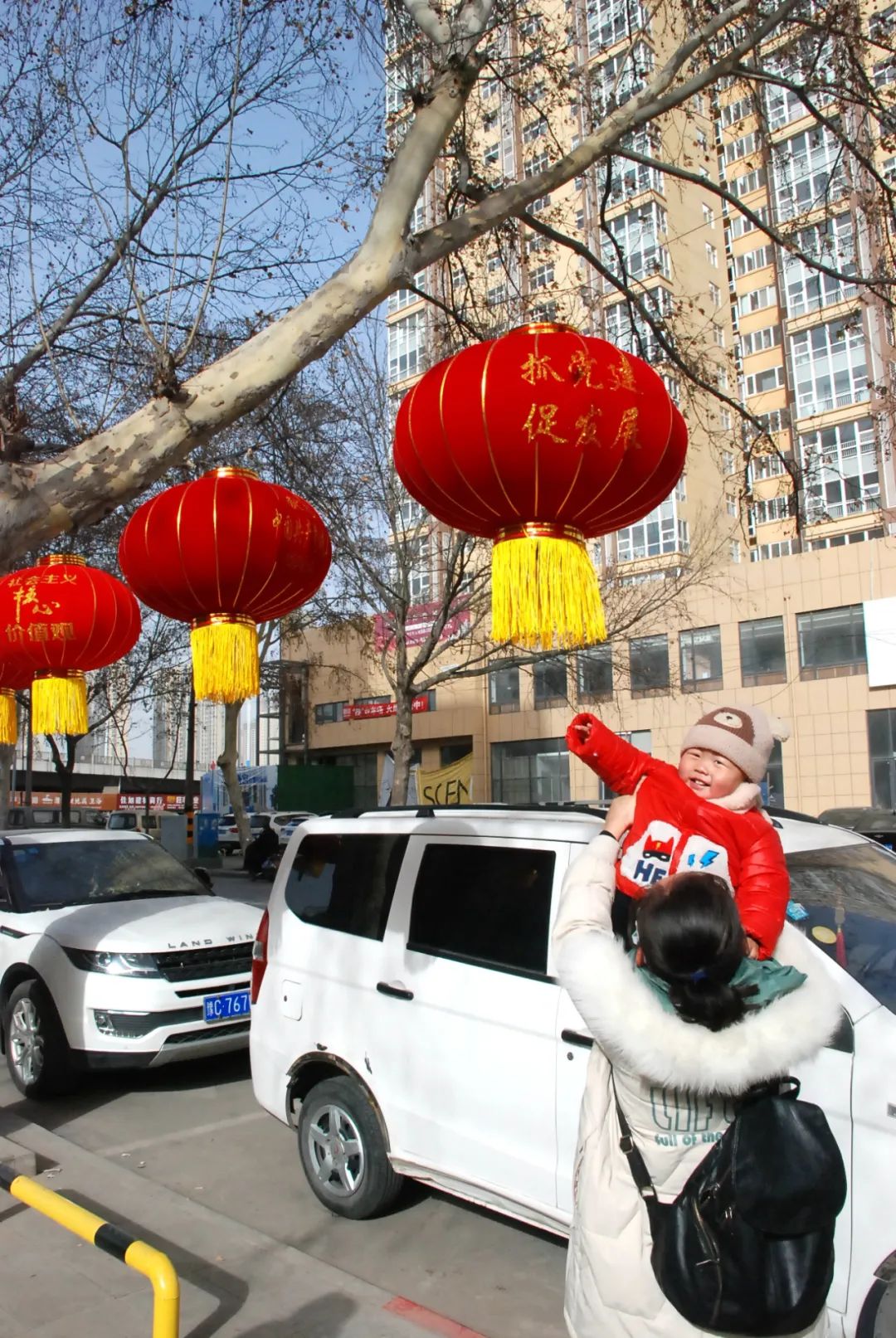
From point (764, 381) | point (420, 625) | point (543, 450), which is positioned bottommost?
point (543, 450)

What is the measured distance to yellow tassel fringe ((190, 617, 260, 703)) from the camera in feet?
13.5

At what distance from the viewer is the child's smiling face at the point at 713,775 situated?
2.76 meters

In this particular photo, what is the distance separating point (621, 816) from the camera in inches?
93.4

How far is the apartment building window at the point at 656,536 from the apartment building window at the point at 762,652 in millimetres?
5515

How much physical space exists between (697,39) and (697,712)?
26146 millimetres

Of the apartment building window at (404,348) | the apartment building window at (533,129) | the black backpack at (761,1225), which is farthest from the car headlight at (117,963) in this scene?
the apartment building window at (404,348)

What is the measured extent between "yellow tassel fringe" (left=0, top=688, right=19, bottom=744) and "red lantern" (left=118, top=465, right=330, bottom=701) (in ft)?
9.26

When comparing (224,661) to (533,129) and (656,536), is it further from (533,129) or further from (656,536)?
(656,536)

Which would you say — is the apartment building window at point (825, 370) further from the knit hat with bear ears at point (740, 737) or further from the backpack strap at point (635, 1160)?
the backpack strap at point (635, 1160)

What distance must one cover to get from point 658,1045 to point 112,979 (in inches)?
191

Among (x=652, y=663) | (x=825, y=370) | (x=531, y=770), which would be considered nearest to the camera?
(x=652, y=663)

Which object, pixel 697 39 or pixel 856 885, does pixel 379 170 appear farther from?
pixel 856 885

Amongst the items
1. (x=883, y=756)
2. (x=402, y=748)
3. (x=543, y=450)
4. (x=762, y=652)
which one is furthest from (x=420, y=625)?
(x=543, y=450)

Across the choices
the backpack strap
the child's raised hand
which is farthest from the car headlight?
the backpack strap
